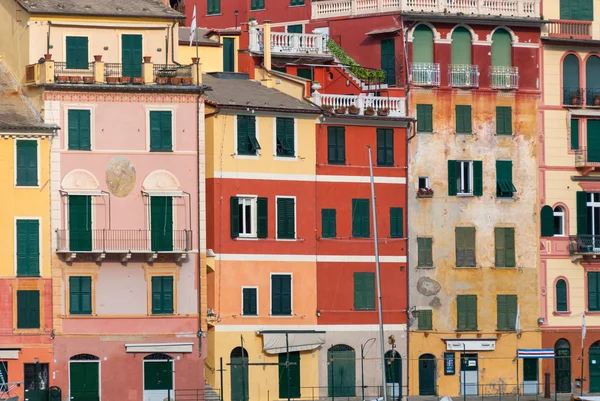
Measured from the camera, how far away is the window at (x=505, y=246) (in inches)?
4402

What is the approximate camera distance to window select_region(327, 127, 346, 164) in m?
108

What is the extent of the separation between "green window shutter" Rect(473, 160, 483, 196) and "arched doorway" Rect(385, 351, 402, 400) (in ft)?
30.1

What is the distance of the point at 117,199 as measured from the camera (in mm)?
101938

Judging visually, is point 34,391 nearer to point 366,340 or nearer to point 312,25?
point 366,340

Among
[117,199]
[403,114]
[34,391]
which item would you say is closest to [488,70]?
[403,114]

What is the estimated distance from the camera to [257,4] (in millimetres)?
118875

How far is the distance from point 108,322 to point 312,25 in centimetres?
A: 2226

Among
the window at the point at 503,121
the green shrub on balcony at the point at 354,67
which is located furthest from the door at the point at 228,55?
Answer: the window at the point at 503,121

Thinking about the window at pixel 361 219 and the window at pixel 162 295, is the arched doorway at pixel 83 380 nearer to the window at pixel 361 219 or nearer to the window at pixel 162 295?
the window at pixel 162 295

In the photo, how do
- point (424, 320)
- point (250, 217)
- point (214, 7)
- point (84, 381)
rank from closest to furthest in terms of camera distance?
point (84, 381), point (250, 217), point (424, 320), point (214, 7)

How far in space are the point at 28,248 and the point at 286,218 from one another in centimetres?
1286

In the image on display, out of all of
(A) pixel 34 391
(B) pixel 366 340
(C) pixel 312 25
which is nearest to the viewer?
(A) pixel 34 391

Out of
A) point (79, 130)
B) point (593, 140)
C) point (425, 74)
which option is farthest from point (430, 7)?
point (79, 130)

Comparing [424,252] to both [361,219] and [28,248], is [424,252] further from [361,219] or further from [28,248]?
[28,248]
